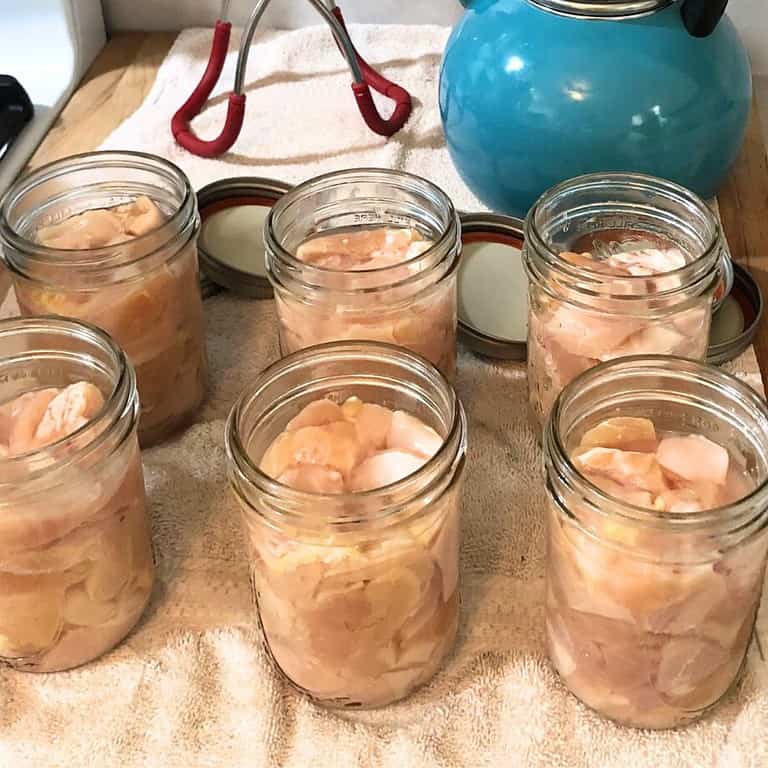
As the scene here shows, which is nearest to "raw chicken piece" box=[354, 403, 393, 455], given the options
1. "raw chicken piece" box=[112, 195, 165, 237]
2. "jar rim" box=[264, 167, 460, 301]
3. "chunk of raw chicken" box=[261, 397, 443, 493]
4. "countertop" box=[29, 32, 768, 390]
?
"chunk of raw chicken" box=[261, 397, 443, 493]

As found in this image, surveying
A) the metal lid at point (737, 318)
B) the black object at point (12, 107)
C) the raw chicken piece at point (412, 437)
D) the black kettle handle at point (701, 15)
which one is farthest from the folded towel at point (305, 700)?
the black object at point (12, 107)

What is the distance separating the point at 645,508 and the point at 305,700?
221 mm

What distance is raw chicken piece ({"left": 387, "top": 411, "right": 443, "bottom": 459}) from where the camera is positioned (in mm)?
550

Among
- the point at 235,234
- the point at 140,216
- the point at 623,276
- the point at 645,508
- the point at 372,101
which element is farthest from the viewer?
the point at 372,101

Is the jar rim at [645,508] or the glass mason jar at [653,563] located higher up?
the jar rim at [645,508]

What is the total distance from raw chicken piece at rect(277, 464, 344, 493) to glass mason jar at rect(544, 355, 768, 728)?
0.35 ft

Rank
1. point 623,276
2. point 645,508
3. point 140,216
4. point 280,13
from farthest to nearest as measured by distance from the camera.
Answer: point 280,13
point 140,216
point 623,276
point 645,508

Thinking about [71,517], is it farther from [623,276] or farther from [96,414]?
[623,276]

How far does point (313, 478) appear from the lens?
528 millimetres

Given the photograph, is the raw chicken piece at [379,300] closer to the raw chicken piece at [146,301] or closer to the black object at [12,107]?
the raw chicken piece at [146,301]

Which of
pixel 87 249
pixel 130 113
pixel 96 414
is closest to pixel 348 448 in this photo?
pixel 96 414

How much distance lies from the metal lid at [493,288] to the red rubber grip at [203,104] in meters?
0.28

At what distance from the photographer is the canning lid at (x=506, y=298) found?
772 millimetres

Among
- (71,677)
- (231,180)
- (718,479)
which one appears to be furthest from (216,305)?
(718,479)
